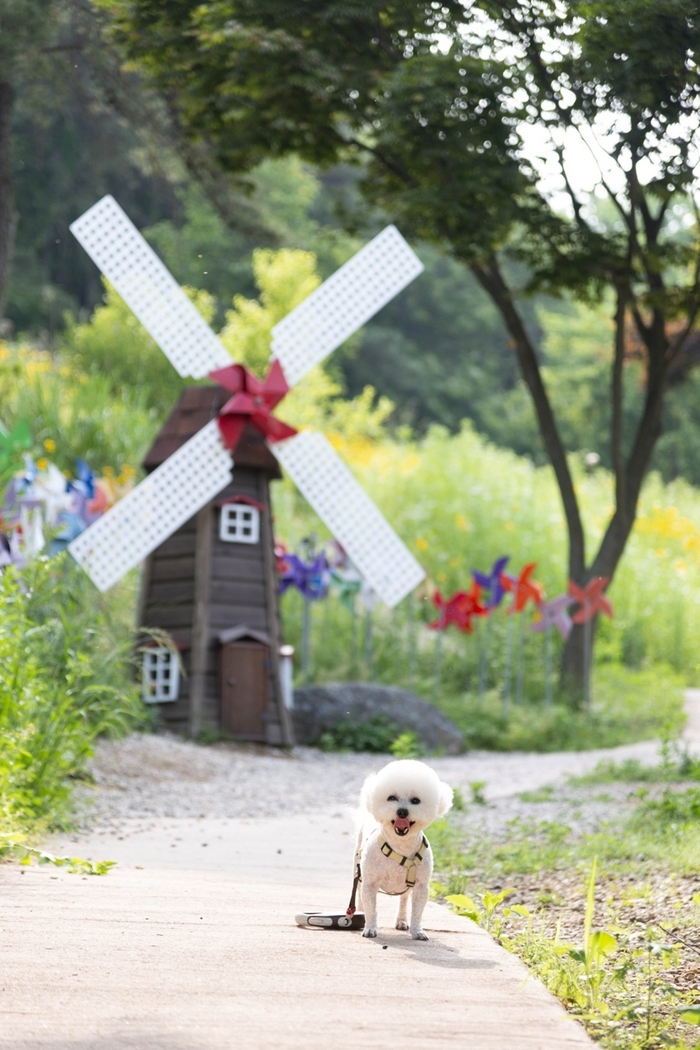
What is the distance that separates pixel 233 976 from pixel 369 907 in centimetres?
62

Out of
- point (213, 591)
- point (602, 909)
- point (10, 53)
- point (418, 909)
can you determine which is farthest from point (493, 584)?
point (418, 909)

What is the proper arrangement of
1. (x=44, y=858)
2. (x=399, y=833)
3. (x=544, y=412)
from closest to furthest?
(x=399, y=833) < (x=44, y=858) < (x=544, y=412)

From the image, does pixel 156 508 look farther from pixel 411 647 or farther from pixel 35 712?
pixel 35 712

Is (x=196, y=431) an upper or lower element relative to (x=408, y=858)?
upper

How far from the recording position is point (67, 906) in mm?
3871

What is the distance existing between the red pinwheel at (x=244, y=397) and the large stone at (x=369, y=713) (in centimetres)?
238

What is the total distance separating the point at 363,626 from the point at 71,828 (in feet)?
27.5

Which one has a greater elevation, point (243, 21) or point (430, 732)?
point (243, 21)

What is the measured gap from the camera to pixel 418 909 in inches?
144

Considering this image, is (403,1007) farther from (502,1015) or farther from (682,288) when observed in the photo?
(682,288)

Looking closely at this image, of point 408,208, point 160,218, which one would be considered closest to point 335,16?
point 408,208

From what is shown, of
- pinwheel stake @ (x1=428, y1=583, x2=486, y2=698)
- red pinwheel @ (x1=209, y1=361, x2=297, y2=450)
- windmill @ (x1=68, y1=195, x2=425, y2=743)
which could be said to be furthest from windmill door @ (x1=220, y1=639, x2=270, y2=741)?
pinwheel stake @ (x1=428, y1=583, x2=486, y2=698)

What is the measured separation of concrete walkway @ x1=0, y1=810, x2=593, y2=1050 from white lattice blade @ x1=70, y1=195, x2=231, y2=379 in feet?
21.1

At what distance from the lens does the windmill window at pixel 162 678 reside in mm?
10469
